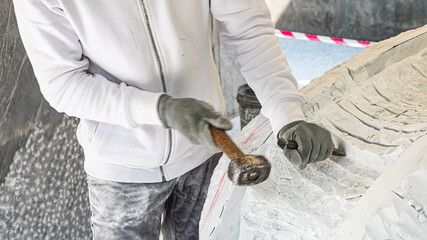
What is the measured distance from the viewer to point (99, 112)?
1566mm

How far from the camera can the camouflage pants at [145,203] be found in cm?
184

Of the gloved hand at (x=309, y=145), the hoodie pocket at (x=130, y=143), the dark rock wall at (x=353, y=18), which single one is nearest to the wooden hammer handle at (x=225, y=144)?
the gloved hand at (x=309, y=145)

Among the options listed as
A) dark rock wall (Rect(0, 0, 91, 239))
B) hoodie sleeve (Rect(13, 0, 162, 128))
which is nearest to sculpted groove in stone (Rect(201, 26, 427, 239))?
hoodie sleeve (Rect(13, 0, 162, 128))

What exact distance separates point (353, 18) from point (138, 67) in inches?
197

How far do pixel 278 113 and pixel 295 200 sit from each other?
288mm

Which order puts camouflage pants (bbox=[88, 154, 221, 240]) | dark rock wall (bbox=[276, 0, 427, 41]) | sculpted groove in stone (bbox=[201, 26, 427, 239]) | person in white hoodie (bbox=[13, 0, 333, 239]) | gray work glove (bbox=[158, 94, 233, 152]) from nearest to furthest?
sculpted groove in stone (bbox=[201, 26, 427, 239]) < gray work glove (bbox=[158, 94, 233, 152]) < person in white hoodie (bbox=[13, 0, 333, 239]) < camouflage pants (bbox=[88, 154, 221, 240]) < dark rock wall (bbox=[276, 0, 427, 41])

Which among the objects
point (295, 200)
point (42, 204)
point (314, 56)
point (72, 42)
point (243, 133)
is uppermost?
point (72, 42)

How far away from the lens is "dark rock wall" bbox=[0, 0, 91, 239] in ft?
7.52

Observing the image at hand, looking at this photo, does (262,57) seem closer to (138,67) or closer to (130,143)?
(138,67)

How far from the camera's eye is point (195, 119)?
139 cm

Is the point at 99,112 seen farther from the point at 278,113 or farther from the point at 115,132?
the point at 278,113

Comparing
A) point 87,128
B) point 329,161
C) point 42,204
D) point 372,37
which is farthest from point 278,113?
point 372,37

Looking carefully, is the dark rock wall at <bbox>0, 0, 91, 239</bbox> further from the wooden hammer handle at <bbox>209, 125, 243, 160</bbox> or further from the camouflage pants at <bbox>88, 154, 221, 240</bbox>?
the wooden hammer handle at <bbox>209, 125, 243, 160</bbox>

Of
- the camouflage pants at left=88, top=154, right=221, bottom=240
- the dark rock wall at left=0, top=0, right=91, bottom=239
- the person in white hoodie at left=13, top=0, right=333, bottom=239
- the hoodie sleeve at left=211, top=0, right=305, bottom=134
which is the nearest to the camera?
the person in white hoodie at left=13, top=0, right=333, bottom=239
